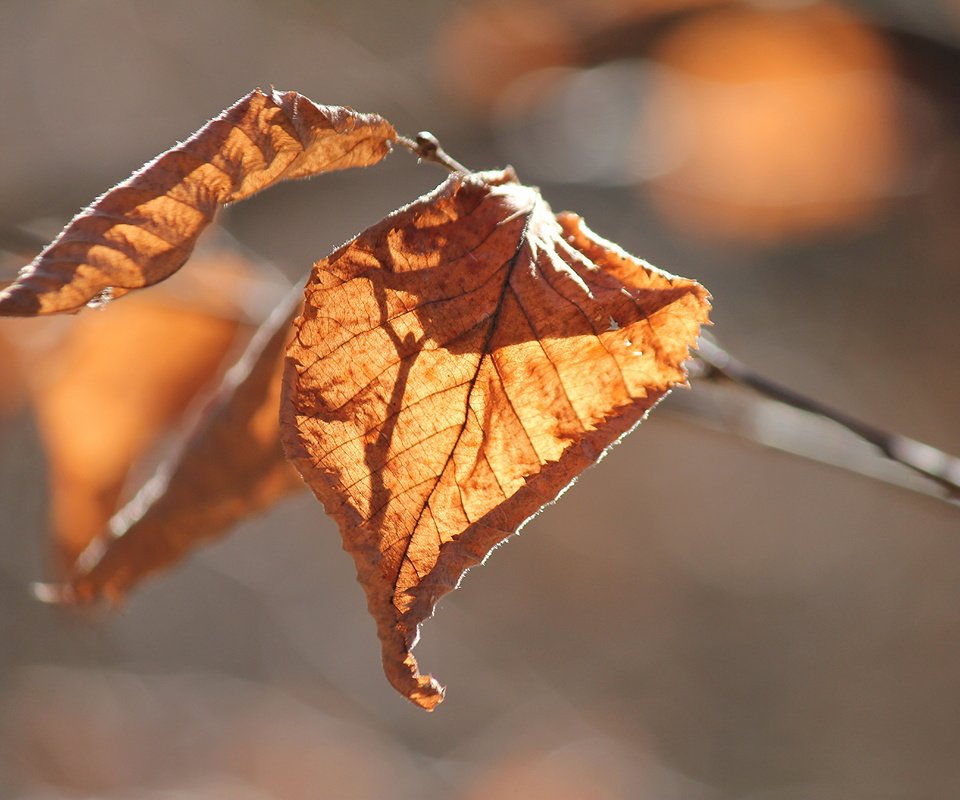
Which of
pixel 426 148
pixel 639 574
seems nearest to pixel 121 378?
pixel 426 148

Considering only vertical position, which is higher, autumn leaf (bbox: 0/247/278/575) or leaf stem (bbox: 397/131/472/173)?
leaf stem (bbox: 397/131/472/173)

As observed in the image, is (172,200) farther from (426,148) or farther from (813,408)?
(813,408)

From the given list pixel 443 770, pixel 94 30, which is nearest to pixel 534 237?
pixel 443 770

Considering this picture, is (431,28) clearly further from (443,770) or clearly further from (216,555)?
(443,770)

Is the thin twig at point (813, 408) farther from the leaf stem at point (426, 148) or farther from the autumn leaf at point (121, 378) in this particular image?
the autumn leaf at point (121, 378)

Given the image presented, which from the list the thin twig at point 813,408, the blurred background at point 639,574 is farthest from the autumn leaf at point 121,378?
the blurred background at point 639,574

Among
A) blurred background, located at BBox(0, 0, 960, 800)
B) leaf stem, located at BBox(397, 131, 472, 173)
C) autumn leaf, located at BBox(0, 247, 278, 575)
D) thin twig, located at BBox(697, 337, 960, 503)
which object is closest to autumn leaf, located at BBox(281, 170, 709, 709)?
leaf stem, located at BBox(397, 131, 472, 173)

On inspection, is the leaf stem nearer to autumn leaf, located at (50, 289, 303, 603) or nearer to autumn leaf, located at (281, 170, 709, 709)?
autumn leaf, located at (281, 170, 709, 709)
